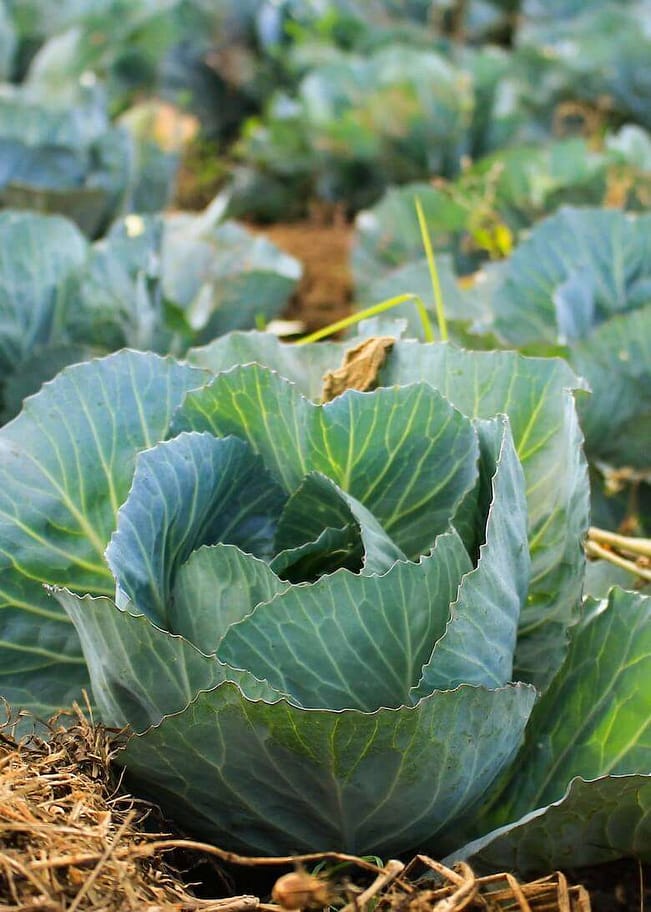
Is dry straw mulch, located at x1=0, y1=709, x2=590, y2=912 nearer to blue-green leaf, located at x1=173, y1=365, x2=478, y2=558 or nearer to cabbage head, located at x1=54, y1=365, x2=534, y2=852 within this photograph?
cabbage head, located at x1=54, y1=365, x2=534, y2=852

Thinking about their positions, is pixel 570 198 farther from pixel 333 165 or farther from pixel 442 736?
pixel 442 736

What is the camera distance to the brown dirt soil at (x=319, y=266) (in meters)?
3.41

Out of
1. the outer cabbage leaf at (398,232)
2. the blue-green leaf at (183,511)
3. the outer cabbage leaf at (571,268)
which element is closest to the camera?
the blue-green leaf at (183,511)

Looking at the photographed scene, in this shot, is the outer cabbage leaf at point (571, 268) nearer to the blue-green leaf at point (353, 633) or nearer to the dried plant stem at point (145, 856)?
the blue-green leaf at point (353, 633)

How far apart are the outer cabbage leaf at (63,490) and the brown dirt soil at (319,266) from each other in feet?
6.48

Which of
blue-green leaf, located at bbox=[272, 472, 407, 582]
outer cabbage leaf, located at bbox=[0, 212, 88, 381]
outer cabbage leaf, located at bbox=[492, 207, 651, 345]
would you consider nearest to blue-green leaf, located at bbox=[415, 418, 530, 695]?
blue-green leaf, located at bbox=[272, 472, 407, 582]

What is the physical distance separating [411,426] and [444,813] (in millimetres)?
429

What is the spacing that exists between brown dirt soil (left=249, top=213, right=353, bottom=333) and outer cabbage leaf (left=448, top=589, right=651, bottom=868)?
2.07m

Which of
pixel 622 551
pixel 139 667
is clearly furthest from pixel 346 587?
pixel 622 551

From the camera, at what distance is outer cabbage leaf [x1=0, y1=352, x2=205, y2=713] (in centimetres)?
126

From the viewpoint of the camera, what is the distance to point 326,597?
1.05m

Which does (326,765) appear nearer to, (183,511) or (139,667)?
(139,667)

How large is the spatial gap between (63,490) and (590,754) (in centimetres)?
69

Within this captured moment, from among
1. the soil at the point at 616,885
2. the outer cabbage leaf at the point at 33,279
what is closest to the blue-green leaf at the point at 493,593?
the soil at the point at 616,885
